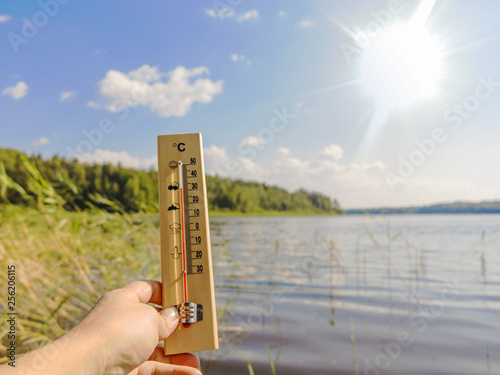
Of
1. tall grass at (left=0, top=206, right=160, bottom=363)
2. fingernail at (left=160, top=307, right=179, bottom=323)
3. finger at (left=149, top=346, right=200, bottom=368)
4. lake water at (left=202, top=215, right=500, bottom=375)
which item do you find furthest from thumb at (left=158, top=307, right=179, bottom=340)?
tall grass at (left=0, top=206, right=160, bottom=363)

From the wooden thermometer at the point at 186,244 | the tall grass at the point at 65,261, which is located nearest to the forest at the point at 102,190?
the tall grass at the point at 65,261

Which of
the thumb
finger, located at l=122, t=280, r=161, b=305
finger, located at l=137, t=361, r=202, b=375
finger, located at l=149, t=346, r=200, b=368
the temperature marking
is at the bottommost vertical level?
finger, located at l=137, t=361, r=202, b=375

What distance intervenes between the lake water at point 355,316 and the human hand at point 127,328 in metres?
2.11

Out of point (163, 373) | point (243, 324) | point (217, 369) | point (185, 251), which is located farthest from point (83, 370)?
point (243, 324)

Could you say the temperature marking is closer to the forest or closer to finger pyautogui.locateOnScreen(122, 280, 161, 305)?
finger pyautogui.locateOnScreen(122, 280, 161, 305)

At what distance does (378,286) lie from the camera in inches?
243

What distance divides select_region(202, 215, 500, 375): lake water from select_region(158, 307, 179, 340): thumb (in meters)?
2.07

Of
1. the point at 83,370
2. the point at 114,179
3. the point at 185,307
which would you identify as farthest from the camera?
the point at 114,179

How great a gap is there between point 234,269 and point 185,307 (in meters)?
5.43

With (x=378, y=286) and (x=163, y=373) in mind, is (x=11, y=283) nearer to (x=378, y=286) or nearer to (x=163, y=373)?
(x=163, y=373)

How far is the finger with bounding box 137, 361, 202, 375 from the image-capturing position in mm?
1512

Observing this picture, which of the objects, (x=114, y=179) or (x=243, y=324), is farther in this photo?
(x=114, y=179)

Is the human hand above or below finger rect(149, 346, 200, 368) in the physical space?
above

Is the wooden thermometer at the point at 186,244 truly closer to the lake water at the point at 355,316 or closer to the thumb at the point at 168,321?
the thumb at the point at 168,321
